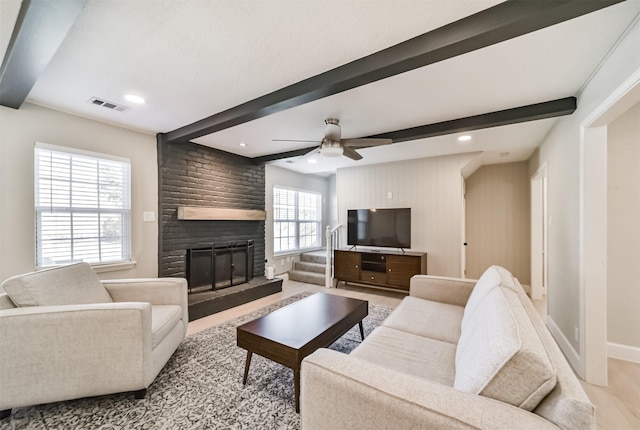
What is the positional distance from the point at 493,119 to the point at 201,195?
152 inches

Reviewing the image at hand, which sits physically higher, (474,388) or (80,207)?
(80,207)

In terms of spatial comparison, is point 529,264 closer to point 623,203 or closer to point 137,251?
point 623,203

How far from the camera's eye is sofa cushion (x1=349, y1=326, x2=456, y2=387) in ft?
4.82

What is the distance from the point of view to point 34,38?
60.5 inches

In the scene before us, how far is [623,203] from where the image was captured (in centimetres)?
252

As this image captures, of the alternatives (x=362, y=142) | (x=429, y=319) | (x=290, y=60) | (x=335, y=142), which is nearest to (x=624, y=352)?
(x=429, y=319)

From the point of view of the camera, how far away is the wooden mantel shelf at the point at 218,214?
12.3ft

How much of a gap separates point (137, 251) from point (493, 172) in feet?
19.5

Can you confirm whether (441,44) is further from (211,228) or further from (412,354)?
(211,228)

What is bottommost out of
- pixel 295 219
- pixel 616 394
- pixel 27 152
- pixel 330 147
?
pixel 616 394

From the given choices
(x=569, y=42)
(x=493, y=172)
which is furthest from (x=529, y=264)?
(x=569, y=42)

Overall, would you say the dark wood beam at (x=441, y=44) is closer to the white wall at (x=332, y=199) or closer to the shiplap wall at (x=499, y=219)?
the shiplap wall at (x=499, y=219)

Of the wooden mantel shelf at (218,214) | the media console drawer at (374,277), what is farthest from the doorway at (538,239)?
the wooden mantel shelf at (218,214)

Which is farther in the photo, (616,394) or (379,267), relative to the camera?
(379,267)
